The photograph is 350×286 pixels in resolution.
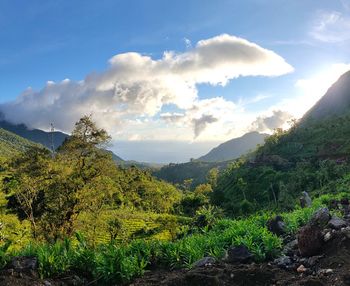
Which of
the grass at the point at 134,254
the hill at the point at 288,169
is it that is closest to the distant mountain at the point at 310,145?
the hill at the point at 288,169

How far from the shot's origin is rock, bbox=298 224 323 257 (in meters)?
9.02

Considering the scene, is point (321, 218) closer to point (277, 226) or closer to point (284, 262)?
point (284, 262)

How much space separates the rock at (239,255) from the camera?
9.13 metres

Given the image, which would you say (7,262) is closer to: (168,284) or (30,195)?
(168,284)

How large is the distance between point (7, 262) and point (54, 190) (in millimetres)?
20112

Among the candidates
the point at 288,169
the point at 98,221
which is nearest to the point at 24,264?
the point at 98,221

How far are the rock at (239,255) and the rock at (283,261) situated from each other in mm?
586

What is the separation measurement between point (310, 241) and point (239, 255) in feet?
5.27

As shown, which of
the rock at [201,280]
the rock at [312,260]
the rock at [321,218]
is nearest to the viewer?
the rock at [201,280]

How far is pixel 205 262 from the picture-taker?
915cm

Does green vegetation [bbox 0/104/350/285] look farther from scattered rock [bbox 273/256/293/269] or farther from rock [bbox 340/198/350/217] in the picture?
rock [bbox 340/198/350/217]

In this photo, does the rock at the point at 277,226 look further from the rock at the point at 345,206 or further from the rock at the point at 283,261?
the rock at the point at 283,261

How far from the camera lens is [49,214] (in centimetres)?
2852

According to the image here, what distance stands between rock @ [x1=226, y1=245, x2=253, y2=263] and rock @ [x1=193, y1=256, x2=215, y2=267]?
361 millimetres
